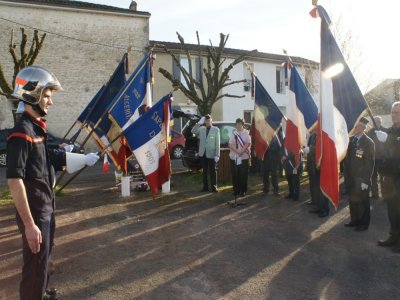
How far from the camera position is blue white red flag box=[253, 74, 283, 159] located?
966 centimetres

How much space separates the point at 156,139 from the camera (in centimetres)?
757

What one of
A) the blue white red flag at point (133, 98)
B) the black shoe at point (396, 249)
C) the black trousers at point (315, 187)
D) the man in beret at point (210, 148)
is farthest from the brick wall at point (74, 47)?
the black shoe at point (396, 249)

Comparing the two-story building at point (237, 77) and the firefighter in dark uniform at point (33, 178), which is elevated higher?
the two-story building at point (237, 77)

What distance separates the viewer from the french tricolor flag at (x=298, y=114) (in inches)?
322

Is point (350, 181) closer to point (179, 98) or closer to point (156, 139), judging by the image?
point (156, 139)

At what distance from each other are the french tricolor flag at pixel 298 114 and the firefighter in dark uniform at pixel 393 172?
216 centimetres

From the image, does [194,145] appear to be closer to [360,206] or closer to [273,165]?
[273,165]

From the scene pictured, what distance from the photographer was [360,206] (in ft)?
23.3

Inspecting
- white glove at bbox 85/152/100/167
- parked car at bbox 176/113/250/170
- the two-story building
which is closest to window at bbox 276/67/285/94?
the two-story building

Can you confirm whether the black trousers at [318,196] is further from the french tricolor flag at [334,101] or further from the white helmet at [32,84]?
the white helmet at [32,84]

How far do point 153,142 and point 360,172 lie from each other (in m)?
3.82

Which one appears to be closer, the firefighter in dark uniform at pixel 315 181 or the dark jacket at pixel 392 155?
the dark jacket at pixel 392 155

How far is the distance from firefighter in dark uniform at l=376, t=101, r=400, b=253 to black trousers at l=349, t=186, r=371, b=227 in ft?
2.55

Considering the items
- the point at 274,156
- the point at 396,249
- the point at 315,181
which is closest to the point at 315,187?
the point at 315,181
